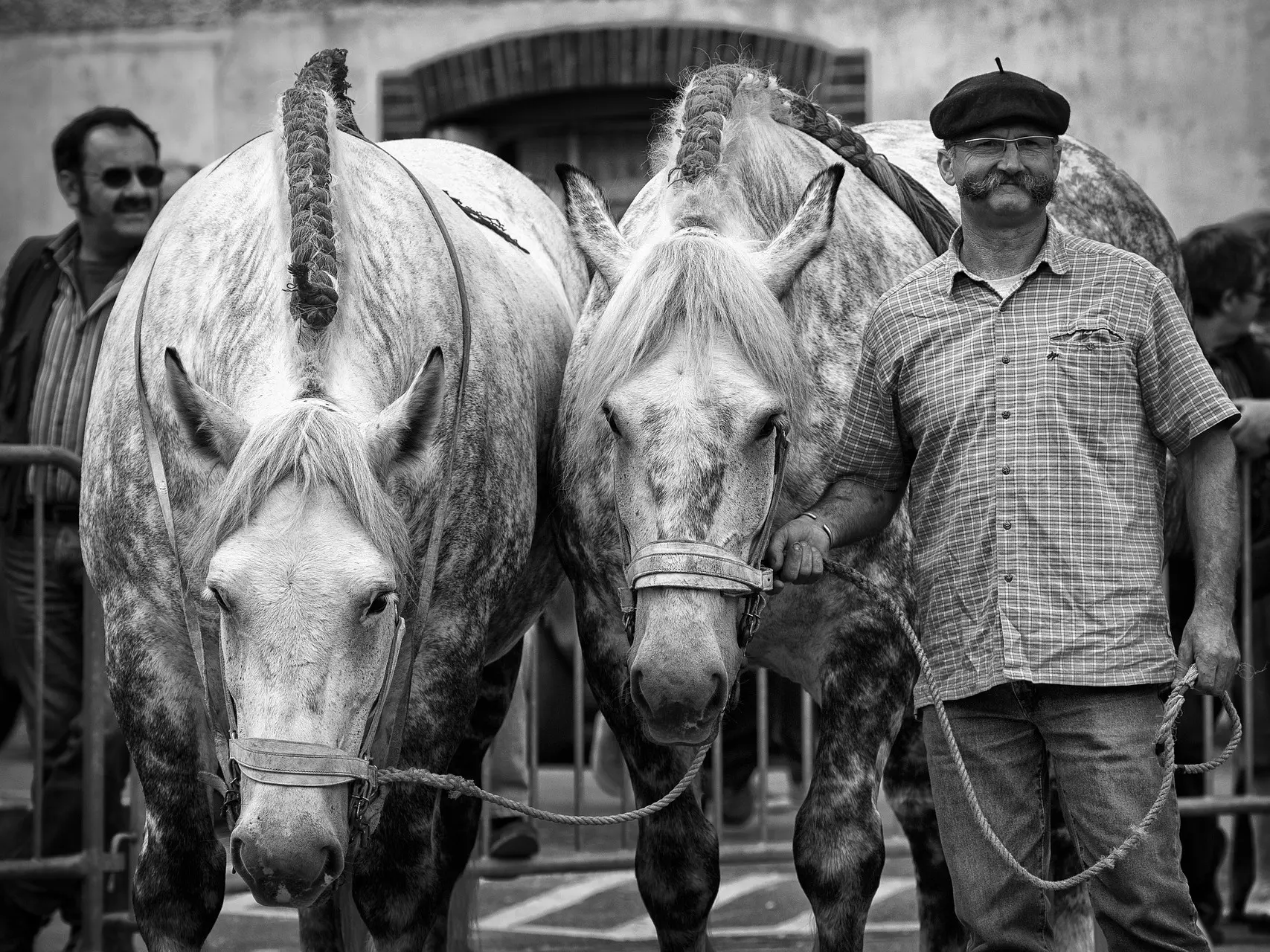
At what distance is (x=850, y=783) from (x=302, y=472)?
1.42 m

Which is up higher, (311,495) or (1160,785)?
(311,495)

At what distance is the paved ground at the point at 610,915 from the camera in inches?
232

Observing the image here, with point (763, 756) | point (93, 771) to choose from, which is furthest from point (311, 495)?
point (763, 756)

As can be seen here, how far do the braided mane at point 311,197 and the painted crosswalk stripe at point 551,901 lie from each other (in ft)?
9.89

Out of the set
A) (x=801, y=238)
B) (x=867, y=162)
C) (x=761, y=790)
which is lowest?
(x=761, y=790)

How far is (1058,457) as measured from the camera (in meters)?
3.57

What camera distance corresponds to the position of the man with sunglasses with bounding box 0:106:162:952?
224 inches

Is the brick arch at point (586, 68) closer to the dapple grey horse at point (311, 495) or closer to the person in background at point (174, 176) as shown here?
the person in background at point (174, 176)

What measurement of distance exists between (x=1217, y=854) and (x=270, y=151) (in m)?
3.83

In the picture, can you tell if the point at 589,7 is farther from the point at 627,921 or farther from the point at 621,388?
the point at 621,388

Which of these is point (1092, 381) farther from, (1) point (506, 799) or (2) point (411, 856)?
(2) point (411, 856)

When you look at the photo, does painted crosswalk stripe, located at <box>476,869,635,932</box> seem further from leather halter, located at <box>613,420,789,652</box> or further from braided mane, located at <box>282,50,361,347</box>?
braided mane, located at <box>282,50,361,347</box>

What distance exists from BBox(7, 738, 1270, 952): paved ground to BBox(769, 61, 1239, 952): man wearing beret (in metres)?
2.19

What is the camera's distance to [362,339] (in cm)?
366
